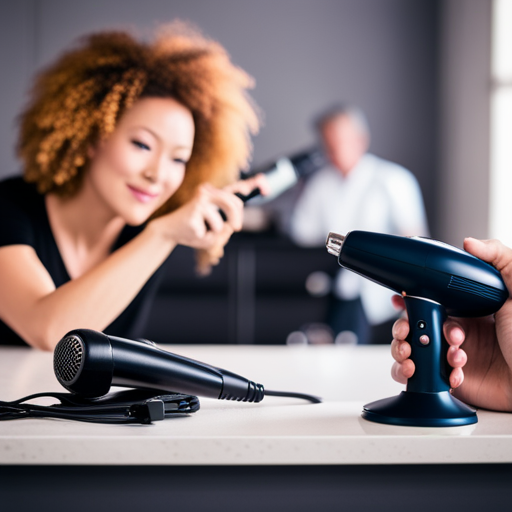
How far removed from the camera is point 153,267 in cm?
151

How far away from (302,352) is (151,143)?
1.97 feet

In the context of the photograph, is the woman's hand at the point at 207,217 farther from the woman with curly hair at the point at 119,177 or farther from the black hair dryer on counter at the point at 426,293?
the black hair dryer on counter at the point at 426,293

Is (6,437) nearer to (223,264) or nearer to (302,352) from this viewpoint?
(302,352)

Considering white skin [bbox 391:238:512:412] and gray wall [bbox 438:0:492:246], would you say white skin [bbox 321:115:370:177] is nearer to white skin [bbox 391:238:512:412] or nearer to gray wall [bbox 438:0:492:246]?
gray wall [bbox 438:0:492:246]

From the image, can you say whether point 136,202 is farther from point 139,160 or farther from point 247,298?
point 247,298

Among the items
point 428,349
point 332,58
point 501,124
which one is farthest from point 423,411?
point 332,58

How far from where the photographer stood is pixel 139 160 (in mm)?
1513

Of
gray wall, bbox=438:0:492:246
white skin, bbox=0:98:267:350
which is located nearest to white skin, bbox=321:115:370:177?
gray wall, bbox=438:0:492:246

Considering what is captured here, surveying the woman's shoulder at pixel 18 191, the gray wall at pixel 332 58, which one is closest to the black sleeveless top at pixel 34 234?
the woman's shoulder at pixel 18 191

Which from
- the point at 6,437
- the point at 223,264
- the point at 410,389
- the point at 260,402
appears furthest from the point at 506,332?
the point at 223,264

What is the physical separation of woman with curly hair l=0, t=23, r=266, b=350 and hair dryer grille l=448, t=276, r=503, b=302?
972mm

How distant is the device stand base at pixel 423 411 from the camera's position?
55cm

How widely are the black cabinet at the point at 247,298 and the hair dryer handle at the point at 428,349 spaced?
267 cm

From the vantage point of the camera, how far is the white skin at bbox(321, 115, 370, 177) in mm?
3648
